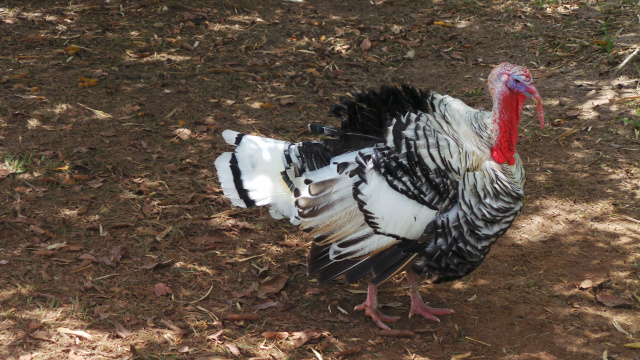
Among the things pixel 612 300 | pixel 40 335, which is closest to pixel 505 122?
pixel 612 300

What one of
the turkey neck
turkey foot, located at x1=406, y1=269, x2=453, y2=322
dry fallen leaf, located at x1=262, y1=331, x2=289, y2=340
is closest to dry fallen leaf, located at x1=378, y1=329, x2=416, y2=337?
turkey foot, located at x1=406, y1=269, x2=453, y2=322

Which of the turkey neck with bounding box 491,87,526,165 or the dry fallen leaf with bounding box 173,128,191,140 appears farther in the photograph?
the dry fallen leaf with bounding box 173,128,191,140

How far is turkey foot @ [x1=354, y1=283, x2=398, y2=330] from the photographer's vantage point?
4.09 m

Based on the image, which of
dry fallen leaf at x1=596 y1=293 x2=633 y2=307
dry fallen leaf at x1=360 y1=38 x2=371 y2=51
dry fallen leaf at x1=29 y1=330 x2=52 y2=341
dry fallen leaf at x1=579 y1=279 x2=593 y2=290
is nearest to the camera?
dry fallen leaf at x1=29 y1=330 x2=52 y2=341

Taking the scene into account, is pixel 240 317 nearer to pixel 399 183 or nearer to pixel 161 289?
pixel 161 289

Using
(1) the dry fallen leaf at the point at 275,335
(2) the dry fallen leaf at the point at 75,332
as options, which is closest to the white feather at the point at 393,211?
(1) the dry fallen leaf at the point at 275,335

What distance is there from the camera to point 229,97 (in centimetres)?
662

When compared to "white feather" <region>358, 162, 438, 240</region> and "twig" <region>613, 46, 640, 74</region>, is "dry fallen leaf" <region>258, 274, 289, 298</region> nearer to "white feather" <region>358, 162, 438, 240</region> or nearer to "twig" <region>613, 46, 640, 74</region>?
"white feather" <region>358, 162, 438, 240</region>

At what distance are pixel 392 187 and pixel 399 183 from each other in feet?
0.17

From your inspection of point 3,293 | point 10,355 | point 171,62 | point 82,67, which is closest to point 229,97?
point 171,62

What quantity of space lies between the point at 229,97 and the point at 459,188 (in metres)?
3.62

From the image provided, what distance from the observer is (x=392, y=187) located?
147 inches

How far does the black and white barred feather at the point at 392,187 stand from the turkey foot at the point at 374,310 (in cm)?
31

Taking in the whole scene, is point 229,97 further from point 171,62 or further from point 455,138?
point 455,138
